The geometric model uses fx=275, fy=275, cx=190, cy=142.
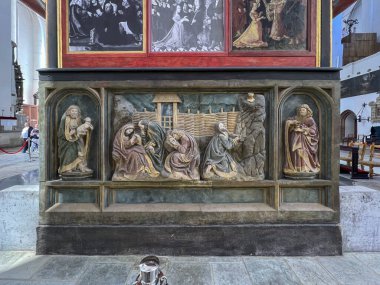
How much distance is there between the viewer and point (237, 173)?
14.1 feet

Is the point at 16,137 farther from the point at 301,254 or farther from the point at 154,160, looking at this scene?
the point at 301,254

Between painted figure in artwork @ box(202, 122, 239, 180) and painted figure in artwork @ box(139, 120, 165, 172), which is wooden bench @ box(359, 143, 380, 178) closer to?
painted figure in artwork @ box(202, 122, 239, 180)

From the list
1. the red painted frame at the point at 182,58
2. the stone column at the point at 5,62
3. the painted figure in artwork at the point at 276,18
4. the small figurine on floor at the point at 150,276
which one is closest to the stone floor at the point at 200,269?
the small figurine on floor at the point at 150,276

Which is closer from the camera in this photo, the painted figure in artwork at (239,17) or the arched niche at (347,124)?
the painted figure in artwork at (239,17)

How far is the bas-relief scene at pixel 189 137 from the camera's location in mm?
4234

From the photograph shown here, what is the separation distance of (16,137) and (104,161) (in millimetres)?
17094

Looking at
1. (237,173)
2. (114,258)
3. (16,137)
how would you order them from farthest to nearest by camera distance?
(16,137) → (237,173) → (114,258)

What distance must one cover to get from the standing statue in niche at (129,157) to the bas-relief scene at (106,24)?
1.36 m

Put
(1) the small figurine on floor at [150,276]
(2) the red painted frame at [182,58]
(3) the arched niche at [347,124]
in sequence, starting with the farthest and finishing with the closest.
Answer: (3) the arched niche at [347,124] < (2) the red painted frame at [182,58] < (1) the small figurine on floor at [150,276]

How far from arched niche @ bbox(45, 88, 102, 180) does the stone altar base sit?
90cm

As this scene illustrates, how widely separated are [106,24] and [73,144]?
1.97 meters

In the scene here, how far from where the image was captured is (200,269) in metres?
3.73

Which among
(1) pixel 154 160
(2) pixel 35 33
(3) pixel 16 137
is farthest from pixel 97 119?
(2) pixel 35 33

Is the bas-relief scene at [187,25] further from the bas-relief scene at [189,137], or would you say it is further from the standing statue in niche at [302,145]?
the standing statue in niche at [302,145]
